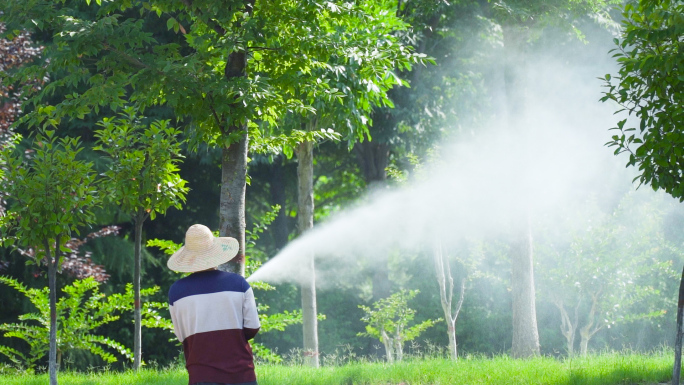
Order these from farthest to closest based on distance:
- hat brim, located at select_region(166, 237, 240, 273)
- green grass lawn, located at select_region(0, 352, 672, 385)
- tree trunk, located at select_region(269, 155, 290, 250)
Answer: tree trunk, located at select_region(269, 155, 290, 250) < green grass lawn, located at select_region(0, 352, 672, 385) < hat brim, located at select_region(166, 237, 240, 273)

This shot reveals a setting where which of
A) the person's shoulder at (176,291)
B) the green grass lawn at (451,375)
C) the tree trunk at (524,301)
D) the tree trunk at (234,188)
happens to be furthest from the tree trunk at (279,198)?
the person's shoulder at (176,291)

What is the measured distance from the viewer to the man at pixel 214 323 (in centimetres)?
405

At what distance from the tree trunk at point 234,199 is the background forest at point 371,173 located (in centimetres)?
7

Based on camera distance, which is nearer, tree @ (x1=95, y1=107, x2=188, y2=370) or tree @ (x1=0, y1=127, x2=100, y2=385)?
tree @ (x1=0, y1=127, x2=100, y2=385)

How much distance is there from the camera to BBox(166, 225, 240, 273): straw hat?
4195 millimetres

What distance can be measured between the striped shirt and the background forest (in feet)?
9.81

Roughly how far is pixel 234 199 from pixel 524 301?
6.37m

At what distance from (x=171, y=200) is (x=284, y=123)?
276 centimetres

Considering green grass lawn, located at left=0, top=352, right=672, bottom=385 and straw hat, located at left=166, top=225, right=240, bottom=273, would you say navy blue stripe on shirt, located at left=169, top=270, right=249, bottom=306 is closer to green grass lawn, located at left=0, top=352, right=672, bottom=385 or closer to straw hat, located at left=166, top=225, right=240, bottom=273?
straw hat, located at left=166, top=225, right=240, bottom=273

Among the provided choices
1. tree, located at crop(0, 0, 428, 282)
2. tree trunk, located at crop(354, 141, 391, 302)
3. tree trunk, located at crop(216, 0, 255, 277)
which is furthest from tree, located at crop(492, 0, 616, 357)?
tree trunk, located at crop(354, 141, 391, 302)

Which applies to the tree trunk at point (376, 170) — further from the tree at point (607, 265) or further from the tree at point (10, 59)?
the tree at point (10, 59)

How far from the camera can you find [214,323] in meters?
4.05

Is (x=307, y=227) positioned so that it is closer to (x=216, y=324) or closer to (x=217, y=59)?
(x=217, y=59)

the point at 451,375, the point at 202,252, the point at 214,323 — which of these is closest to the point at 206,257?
the point at 202,252
